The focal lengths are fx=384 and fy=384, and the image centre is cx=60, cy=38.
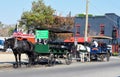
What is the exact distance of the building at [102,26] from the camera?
73.4m

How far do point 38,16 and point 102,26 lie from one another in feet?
76.7

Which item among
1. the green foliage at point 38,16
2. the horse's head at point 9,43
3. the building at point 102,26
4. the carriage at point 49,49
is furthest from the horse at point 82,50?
the building at point 102,26

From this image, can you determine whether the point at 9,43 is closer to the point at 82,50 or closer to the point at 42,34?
the point at 42,34

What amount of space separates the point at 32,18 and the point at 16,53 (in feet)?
86.4

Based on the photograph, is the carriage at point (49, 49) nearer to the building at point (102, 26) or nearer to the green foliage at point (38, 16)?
the green foliage at point (38, 16)

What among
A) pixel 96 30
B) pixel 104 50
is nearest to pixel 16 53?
pixel 104 50

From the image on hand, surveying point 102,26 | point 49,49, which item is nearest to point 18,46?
point 49,49

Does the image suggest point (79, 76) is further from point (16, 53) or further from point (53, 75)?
point (16, 53)

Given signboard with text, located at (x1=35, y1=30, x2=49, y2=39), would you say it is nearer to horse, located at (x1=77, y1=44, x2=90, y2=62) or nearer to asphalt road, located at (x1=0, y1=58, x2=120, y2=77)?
asphalt road, located at (x1=0, y1=58, x2=120, y2=77)

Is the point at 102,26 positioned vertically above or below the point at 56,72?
above

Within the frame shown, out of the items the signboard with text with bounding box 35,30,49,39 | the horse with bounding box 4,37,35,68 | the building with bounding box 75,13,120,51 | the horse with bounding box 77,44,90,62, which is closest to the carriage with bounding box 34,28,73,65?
the signboard with text with bounding box 35,30,49,39

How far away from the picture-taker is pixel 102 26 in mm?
74062

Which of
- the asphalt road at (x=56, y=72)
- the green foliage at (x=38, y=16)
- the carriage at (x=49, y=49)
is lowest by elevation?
the asphalt road at (x=56, y=72)

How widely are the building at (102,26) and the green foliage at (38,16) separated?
1958 centimetres
